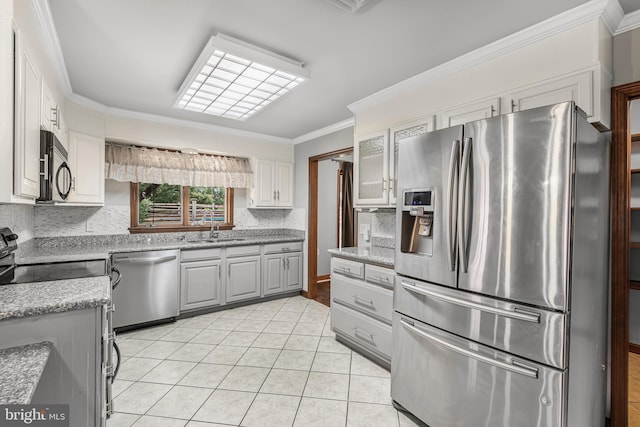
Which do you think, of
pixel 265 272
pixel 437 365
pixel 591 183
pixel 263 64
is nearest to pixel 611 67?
pixel 591 183

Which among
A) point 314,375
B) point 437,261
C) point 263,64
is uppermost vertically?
point 263,64

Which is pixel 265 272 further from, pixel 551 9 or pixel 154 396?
pixel 551 9

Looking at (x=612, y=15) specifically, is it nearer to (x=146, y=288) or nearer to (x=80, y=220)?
(x=146, y=288)

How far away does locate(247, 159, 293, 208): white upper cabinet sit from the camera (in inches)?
181

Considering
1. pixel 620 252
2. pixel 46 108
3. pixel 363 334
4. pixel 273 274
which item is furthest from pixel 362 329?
pixel 46 108

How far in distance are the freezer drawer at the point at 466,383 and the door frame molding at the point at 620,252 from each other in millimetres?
874

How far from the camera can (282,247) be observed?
4.54m

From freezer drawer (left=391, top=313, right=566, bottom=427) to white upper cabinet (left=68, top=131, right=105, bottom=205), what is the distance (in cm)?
331

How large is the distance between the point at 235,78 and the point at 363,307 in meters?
2.30

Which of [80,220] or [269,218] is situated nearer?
[80,220]

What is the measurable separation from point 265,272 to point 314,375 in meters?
2.07

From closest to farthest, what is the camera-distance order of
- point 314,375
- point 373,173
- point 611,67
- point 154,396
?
point 611,67 < point 154,396 < point 314,375 < point 373,173

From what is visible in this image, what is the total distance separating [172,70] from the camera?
252 centimetres

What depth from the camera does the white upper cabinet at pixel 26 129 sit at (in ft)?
4.42
